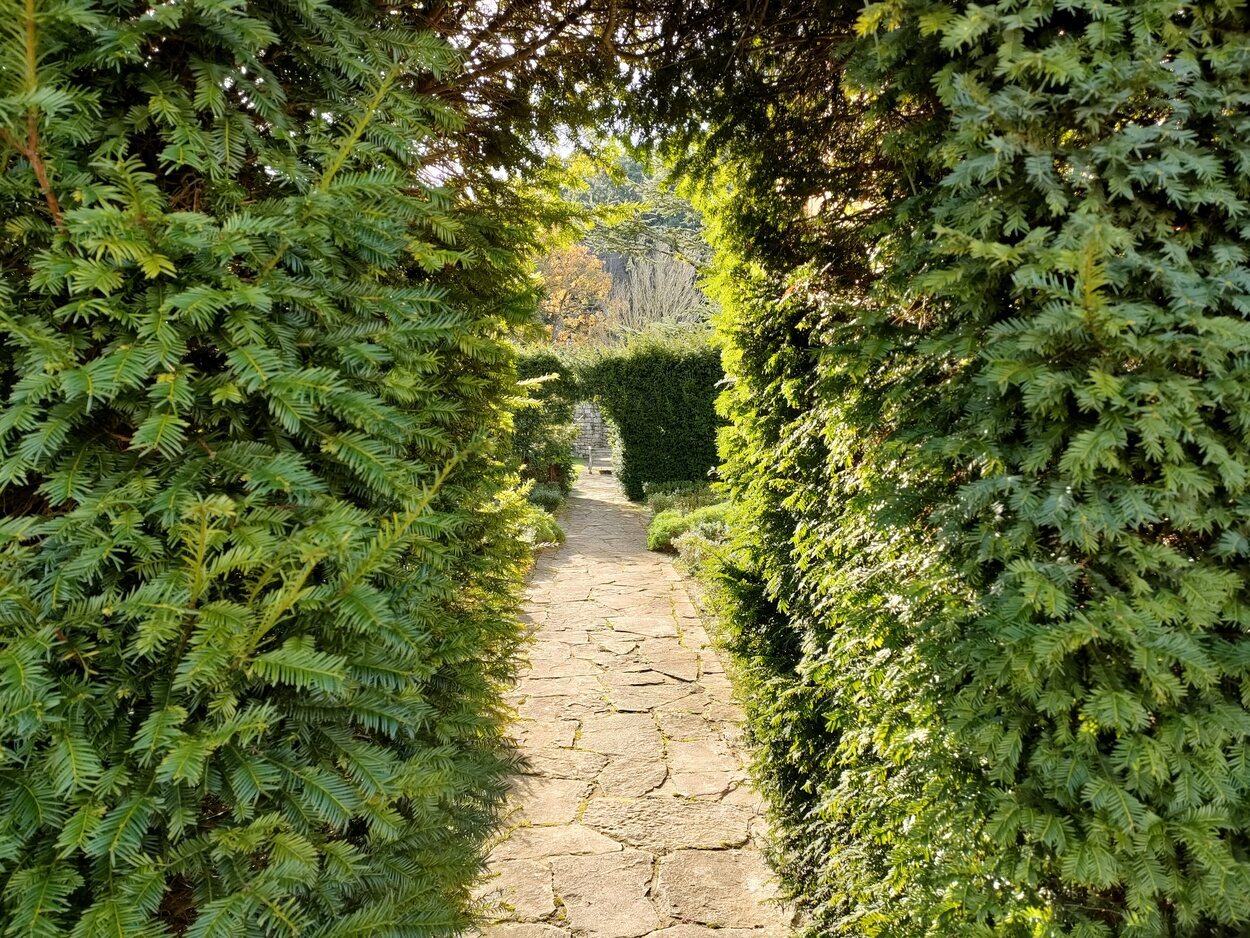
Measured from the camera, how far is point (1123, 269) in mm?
1142

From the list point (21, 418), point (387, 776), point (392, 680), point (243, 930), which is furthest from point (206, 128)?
point (243, 930)

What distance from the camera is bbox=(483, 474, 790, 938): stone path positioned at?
9.43ft

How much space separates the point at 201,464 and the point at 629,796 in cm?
323

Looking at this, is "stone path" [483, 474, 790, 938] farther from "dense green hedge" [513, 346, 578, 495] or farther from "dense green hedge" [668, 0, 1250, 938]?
"dense green hedge" [513, 346, 578, 495]

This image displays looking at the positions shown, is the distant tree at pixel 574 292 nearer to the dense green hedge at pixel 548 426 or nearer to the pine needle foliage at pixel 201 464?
the dense green hedge at pixel 548 426

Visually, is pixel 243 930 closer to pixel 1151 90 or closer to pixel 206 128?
pixel 206 128

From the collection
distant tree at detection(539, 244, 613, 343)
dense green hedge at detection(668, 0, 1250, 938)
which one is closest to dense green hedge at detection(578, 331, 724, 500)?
distant tree at detection(539, 244, 613, 343)

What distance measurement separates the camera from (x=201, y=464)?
3.84ft

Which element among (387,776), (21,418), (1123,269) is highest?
(1123,269)

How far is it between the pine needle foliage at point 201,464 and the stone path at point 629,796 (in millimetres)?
1121

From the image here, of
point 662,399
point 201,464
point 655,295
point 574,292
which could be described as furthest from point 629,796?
point 574,292

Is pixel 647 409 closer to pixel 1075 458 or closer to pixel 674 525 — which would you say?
pixel 674 525

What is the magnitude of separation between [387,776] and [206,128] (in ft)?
4.40

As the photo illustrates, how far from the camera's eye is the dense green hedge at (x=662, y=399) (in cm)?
1201
